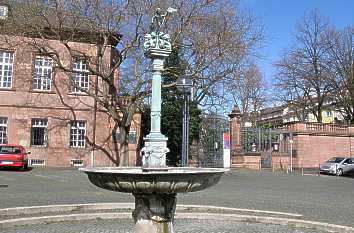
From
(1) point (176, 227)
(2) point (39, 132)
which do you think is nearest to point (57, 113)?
(2) point (39, 132)

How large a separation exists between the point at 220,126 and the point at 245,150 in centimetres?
343

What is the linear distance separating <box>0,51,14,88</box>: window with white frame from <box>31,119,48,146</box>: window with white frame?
3.45 metres

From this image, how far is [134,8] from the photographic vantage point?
27.1 m

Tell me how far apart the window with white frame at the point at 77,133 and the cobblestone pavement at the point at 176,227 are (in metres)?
25.7

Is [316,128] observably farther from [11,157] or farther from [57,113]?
[11,157]

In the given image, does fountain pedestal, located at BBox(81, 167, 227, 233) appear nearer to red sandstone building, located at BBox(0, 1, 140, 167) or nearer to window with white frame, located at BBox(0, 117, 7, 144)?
red sandstone building, located at BBox(0, 1, 140, 167)

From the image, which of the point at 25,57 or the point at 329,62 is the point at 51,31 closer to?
the point at 25,57

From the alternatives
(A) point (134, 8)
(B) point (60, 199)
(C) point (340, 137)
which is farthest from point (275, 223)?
(C) point (340, 137)

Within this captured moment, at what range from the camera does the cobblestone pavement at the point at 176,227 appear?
9227mm

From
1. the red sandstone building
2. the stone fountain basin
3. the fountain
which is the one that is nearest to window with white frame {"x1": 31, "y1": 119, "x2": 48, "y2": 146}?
the red sandstone building

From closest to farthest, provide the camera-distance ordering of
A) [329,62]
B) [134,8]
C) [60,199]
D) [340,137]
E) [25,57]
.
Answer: [60,199], [134,8], [25,57], [340,137], [329,62]

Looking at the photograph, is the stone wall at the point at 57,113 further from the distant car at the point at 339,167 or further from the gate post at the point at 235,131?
the distant car at the point at 339,167

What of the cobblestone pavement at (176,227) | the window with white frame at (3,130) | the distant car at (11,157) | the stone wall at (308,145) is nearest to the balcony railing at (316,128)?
the stone wall at (308,145)

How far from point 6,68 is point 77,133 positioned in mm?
7119
